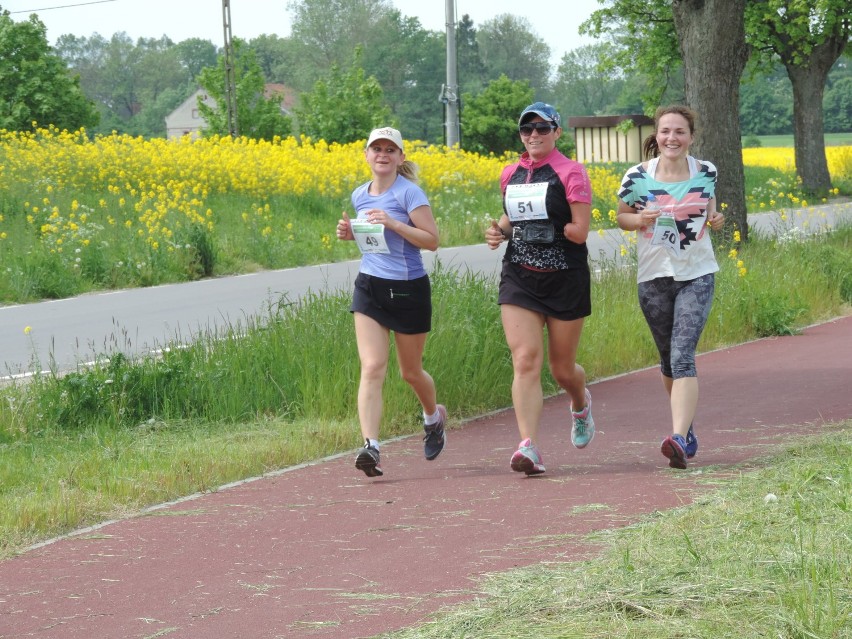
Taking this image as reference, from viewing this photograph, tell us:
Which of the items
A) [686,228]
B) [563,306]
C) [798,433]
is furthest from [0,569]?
[798,433]

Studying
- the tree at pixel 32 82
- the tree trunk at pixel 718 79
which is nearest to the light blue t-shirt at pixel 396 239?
the tree trunk at pixel 718 79

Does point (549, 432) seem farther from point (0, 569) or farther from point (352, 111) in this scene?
point (352, 111)

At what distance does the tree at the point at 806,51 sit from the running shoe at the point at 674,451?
30919mm

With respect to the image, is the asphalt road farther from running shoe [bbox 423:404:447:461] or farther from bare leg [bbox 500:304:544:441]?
bare leg [bbox 500:304:544:441]

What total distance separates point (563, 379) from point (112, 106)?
160864 millimetres

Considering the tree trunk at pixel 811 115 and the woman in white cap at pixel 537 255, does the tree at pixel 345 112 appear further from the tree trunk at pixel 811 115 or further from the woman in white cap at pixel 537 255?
the woman in white cap at pixel 537 255

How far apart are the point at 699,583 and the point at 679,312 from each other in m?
3.05

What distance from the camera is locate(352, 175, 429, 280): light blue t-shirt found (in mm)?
7777

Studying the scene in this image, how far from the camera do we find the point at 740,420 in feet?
30.0

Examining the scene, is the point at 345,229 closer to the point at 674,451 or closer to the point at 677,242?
the point at 677,242

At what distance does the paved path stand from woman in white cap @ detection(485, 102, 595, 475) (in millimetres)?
508

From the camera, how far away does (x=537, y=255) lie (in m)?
7.58

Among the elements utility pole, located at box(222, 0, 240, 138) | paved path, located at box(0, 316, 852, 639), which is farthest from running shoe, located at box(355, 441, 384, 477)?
utility pole, located at box(222, 0, 240, 138)

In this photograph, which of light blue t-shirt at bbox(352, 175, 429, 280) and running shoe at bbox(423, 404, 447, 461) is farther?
running shoe at bbox(423, 404, 447, 461)
